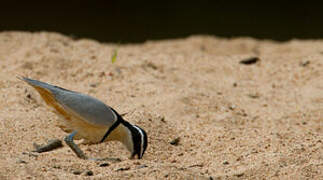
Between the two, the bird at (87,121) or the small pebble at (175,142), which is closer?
the bird at (87,121)

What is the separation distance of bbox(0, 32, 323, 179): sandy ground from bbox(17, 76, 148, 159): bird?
0.16 meters

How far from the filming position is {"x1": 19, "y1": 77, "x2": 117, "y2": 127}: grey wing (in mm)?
3717

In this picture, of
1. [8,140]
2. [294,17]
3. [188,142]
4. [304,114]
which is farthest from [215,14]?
[8,140]

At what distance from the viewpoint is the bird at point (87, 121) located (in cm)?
372

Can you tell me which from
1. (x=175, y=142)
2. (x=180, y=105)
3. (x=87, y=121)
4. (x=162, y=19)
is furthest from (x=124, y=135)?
(x=162, y=19)

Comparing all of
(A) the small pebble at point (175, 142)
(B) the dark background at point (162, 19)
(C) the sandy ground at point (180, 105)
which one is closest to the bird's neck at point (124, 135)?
(C) the sandy ground at point (180, 105)

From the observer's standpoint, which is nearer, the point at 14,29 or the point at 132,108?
the point at 132,108

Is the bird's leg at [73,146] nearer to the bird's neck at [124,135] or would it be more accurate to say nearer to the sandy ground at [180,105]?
the sandy ground at [180,105]

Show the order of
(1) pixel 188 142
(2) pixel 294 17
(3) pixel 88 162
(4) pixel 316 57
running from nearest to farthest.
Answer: (3) pixel 88 162
(1) pixel 188 142
(4) pixel 316 57
(2) pixel 294 17

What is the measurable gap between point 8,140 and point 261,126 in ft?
6.84

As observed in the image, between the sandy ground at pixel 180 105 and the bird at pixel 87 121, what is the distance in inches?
6.2

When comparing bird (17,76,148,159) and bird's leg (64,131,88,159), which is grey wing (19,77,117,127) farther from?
bird's leg (64,131,88,159)

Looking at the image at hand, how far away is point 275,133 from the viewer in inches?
178

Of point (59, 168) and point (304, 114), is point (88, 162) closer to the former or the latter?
point (59, 168)
